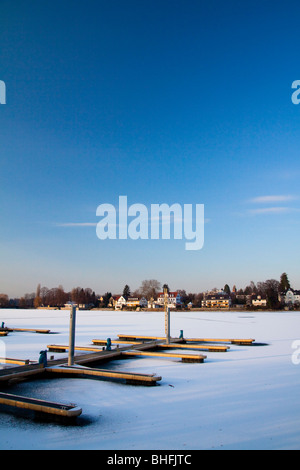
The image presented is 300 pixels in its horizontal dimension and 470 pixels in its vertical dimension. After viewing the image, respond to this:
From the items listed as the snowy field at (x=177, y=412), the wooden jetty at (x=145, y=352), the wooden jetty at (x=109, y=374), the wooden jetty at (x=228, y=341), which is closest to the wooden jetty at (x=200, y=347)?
the wooden jetty at (x=145, y=352)

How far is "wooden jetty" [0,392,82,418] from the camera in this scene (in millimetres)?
5590

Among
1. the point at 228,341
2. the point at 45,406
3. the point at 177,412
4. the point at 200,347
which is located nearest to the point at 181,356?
the point at 200,347

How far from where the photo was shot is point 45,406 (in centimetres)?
585

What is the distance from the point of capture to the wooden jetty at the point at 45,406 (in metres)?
5.59

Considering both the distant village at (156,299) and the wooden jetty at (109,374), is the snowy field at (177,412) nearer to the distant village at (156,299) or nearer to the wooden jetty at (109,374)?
the wooden jetty at (109,374)

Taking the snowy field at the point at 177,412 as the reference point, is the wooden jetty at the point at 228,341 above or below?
below

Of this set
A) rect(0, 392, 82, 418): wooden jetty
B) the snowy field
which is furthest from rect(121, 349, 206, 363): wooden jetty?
rect(0, 392, 82, 418): wooden jetty

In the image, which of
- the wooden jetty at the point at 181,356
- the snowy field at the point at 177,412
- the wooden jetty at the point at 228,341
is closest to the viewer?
the snowy field at the point at 177,412

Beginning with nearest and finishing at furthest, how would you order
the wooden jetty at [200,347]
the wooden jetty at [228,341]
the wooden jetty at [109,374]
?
the wooden jetty at [109,374]
the wooden jetty at [200,347]
the wooden jetty at [228,341]

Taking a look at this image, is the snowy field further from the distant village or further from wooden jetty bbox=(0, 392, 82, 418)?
the distant village

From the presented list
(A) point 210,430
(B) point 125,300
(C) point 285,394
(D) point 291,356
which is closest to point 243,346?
(D) point 291,356

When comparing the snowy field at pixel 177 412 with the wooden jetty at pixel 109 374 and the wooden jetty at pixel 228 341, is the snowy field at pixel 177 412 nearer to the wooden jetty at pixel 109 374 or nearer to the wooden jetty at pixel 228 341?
the wooden jetty at pixel 109 374

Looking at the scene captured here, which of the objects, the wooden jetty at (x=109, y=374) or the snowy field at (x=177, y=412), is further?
the wooden jetty at (x=109, y=374)

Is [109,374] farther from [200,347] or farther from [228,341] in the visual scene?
[228,341]
